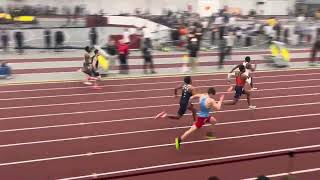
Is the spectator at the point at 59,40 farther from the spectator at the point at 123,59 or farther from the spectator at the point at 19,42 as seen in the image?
the spectator at the point at 123,59

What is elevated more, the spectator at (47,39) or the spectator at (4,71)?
the spectator at (47,39)

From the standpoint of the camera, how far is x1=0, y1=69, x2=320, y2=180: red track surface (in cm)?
955

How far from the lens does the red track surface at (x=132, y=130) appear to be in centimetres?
955

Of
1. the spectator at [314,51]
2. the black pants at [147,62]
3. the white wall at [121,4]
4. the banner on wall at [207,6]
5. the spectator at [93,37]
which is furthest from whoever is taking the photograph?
the white wall at [121,4]

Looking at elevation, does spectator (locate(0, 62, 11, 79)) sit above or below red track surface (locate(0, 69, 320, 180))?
above

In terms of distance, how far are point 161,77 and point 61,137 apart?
8.35 metres

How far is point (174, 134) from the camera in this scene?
11.7 m

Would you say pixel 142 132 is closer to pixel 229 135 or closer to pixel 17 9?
pixel 229 135

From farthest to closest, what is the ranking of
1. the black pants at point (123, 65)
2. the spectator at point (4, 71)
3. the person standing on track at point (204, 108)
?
1. the black pants at point (123, 65)
2. the spectator at point (4, 71)
3. the person standing on track at point (204, 108)

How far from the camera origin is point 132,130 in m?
12.0

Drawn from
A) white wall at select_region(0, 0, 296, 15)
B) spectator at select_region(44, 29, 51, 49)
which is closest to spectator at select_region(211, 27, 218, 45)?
spectator at select_region(44, 29, 51, 49)

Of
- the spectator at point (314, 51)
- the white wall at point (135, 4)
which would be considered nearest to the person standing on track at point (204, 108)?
the spectator at point (314, 51)

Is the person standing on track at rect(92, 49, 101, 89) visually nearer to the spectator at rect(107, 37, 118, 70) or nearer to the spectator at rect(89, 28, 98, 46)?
the spectator at rect(107, 37, 118, 70)

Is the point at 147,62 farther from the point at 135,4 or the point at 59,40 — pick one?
the point at 135,4
